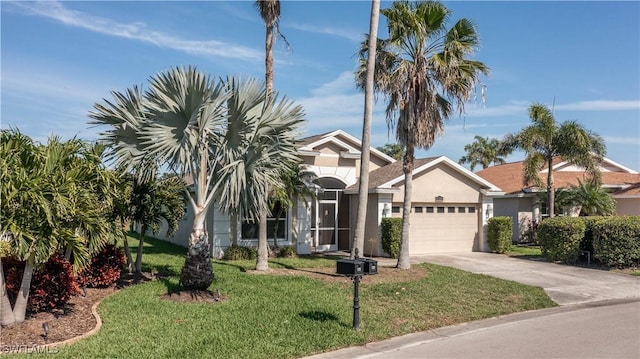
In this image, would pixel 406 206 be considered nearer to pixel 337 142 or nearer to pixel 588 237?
pixel 337 142

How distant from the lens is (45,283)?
8.35 m

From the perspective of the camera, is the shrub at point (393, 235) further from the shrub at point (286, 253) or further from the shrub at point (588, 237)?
the shrub at point (588, 237)

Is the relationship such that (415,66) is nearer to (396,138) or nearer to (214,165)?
(396,138)

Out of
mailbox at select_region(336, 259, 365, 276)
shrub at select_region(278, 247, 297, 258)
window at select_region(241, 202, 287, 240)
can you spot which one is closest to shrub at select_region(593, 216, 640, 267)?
shrub at select_region(278, 247, 297, 258)

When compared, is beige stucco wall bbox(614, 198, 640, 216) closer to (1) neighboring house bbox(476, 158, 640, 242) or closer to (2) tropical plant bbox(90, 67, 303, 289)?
(1) neighboring house bbox(476, 158, 640, 242)

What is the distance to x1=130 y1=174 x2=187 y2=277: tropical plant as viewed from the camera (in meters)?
11.2

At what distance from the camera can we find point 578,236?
16109 millimetres

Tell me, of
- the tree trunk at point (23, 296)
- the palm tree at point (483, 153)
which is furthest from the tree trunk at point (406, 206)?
the palm tree at point (483, 153)

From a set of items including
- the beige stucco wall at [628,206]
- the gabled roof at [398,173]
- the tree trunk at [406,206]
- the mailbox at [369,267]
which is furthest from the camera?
the beige stucco wall at [628,206]

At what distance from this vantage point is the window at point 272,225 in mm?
17219

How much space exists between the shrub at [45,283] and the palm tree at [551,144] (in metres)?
19.1

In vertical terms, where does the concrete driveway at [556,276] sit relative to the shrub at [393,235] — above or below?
below

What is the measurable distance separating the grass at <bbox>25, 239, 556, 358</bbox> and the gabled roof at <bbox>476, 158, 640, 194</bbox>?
14.9m

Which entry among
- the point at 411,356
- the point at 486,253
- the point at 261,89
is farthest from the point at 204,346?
the point at 486,253
